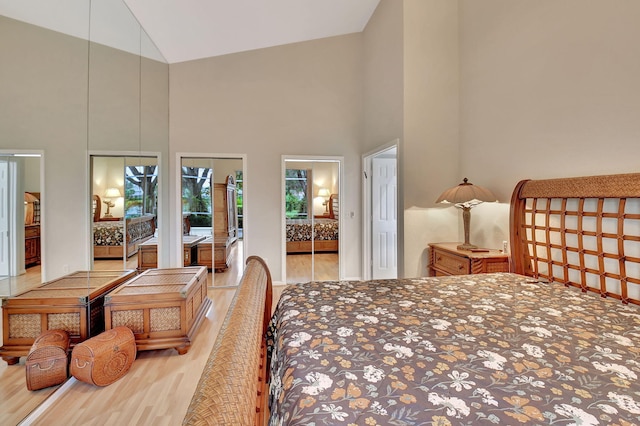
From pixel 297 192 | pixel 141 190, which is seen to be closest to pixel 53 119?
pixel 141 190

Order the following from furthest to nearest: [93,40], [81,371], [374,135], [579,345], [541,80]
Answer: [374,135] → [93,40] → [541,80] → [81,371] → [579,345]

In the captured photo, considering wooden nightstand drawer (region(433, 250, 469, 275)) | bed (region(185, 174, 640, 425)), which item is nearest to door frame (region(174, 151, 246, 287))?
wooden nightstand drawer (region(433, 250, 469, 275))

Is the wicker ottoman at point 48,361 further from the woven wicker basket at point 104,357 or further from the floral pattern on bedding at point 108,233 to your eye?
the floral pattern on bedding at point 108,233

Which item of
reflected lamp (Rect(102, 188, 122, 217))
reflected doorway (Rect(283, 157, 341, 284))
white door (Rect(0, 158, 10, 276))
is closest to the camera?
white door (Rect(0, 158, 10, 276))

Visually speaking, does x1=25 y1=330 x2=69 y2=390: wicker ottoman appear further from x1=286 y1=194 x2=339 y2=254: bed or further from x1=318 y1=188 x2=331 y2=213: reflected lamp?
x1=318 y1=188 x2=331 y2=213: reflected lamp

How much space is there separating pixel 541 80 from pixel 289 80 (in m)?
3.28

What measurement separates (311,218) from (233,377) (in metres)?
3.93

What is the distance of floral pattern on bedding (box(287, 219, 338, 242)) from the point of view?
467cm

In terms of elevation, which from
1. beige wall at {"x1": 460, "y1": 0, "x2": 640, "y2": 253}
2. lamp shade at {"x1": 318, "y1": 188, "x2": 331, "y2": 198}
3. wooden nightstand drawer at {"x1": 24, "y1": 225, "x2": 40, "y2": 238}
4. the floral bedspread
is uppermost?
beige wall at {"x1": 460, "y1": 0, "x2": 640, "y2": 253}

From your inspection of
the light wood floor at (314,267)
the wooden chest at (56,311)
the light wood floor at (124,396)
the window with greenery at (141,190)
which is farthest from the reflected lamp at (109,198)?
the light wood floor at (314,267)

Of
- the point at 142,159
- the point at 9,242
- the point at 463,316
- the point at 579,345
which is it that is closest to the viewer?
the point at 579,345

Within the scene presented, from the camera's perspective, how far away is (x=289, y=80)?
450cm

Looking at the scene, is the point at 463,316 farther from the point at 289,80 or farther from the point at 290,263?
the point at 289,80

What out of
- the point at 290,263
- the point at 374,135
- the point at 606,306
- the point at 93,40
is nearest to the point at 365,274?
the point at 290,263
